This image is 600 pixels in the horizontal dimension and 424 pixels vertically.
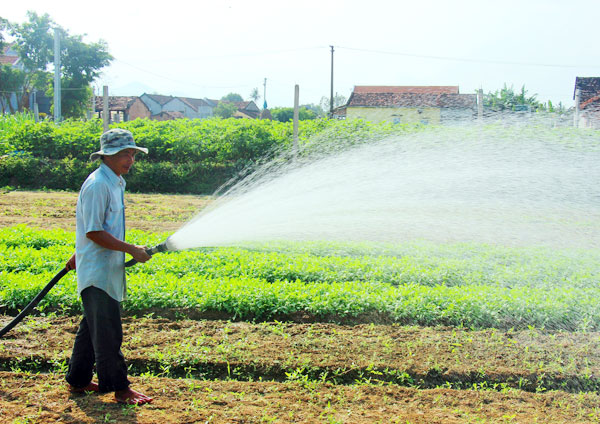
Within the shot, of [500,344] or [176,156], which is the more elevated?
[176,156]

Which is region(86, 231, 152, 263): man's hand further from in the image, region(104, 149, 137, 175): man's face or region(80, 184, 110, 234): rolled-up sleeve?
region(104, 149, 137, 175): man's face

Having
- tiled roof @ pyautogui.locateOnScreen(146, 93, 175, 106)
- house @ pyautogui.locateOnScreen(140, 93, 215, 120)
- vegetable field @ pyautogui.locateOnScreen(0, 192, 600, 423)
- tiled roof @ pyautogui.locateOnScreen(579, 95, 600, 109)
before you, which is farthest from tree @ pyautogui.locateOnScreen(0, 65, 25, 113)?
vegetable field @ pyautogui.locateOnScreen(0, 192, 600, 423)

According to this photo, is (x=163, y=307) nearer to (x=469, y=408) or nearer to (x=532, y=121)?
(x=469, y=408)

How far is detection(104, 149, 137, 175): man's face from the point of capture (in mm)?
3875

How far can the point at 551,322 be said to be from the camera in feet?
19.6

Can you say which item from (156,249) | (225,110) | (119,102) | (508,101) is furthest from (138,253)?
(225,110)

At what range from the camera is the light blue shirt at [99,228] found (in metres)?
3.71

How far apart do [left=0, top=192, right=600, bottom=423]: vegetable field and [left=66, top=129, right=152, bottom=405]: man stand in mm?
471

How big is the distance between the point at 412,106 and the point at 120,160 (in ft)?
78.9

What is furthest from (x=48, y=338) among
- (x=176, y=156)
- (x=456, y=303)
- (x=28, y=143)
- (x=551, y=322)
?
(x=28, y=143)

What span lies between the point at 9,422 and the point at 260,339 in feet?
7.69

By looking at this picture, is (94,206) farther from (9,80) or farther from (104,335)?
(9,80)

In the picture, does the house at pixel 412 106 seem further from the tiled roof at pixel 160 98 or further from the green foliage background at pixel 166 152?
the tiled roof at pixel 160 98

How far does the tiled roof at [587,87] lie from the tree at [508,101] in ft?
49.3
